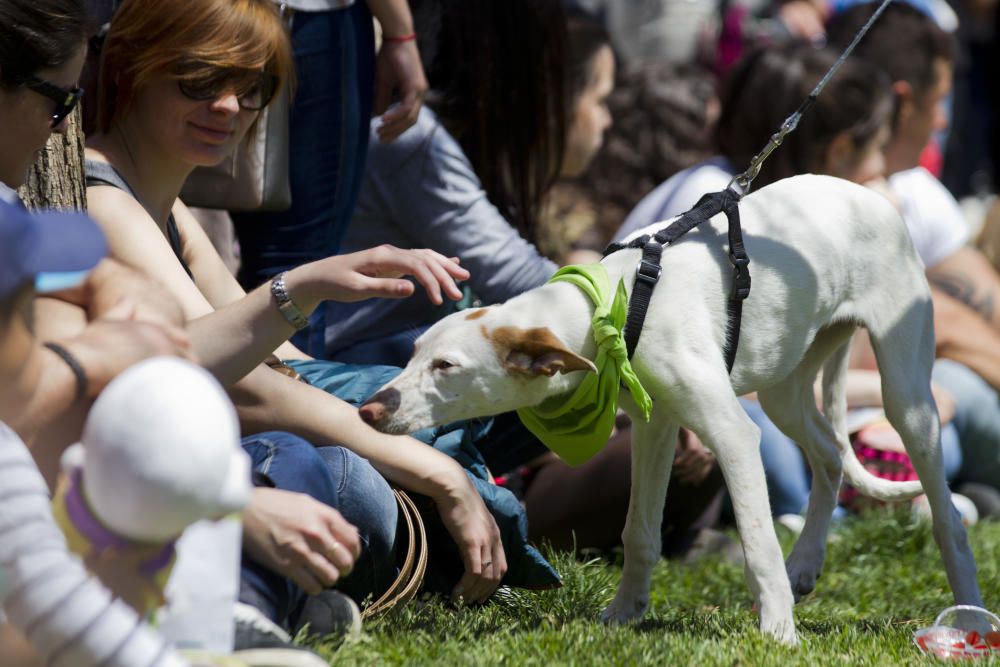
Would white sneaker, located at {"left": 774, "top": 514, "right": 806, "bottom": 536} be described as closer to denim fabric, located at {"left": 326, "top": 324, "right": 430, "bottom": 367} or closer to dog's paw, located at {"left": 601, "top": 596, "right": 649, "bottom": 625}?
denim fabric, located at {"left": 326, "top": 324, "right": 430, "bottom": 367}

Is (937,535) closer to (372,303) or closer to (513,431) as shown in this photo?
(513,431)

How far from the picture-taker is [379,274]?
2.84 metres

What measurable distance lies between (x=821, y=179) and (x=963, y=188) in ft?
28.0

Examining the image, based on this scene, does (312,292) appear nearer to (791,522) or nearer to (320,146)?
(320,146)

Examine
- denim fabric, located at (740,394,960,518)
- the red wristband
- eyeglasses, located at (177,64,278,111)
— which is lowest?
denim fabric, located at (740,394,960,518)

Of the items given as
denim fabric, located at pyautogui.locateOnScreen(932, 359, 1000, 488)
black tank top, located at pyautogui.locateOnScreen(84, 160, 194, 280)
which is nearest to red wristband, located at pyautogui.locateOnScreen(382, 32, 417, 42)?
black tank top, located at pyautogui.locateOnScreen(84, 160, 194, 280)

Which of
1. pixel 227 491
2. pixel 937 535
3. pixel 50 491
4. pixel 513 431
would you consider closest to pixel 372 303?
pixel 513 431

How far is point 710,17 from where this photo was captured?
10.9m

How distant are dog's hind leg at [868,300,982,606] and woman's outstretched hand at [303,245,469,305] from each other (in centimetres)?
133

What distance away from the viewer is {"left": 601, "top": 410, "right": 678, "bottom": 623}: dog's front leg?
11.7 ft

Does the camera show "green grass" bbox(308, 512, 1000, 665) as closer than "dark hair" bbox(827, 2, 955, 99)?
Yes

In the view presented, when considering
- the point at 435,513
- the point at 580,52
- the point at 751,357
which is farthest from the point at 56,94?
the point at 580,52

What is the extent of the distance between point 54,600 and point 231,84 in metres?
1.90

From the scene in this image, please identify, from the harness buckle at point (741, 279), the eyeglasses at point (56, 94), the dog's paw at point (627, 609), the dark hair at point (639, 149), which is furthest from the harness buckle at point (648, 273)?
the dark hair at point (639, 149)
